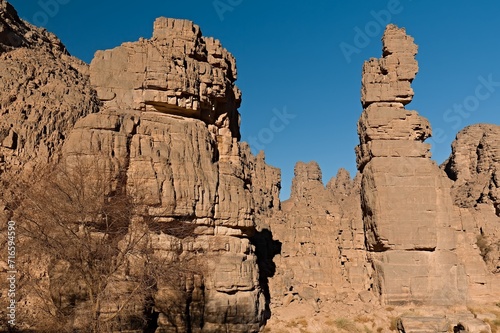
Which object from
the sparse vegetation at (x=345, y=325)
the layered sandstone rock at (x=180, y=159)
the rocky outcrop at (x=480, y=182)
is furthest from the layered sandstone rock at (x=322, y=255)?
the rocky outcrop at (x=480, y=182)

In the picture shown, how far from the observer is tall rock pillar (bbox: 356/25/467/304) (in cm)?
2783

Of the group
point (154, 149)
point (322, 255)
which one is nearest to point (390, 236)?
point (322, 255)

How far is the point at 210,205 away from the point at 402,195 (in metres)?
13.1

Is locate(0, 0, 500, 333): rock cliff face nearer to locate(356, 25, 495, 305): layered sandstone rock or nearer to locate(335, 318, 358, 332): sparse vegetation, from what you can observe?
locate(356, 25, 495, 305): layered sandstone rock

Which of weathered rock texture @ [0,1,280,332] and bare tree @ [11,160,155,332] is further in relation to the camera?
weathered rock texture @ [0,1,280,332]

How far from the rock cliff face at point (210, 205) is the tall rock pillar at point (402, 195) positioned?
0.28 feet

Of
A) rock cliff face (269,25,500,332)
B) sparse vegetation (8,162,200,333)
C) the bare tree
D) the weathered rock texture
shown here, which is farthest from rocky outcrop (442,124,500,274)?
the bare tree

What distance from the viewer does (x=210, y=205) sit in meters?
22.7

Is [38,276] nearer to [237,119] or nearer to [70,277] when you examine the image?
[70,277]

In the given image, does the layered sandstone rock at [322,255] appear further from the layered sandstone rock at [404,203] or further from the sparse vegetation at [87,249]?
the sparse vegetation at [87,249]

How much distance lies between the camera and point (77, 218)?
17484 millimetres

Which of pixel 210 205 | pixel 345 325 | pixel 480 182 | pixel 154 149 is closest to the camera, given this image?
pixel 154 149

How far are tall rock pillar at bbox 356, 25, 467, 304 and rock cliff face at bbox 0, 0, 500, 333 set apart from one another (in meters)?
0.09

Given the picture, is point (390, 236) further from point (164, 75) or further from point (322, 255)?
point (164, 75)
